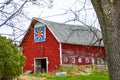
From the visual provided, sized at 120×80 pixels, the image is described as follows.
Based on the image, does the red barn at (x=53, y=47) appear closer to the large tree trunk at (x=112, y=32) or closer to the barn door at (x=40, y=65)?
the barn door at (x=40, y=65)

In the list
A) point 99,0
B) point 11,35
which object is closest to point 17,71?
point 11,35

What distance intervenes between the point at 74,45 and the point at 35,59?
4577mm

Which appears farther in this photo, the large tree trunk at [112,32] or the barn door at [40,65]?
the barn door at [40,65]

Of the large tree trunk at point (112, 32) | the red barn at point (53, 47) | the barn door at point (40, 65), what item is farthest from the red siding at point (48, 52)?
the large tree trunk at point (112, 32)

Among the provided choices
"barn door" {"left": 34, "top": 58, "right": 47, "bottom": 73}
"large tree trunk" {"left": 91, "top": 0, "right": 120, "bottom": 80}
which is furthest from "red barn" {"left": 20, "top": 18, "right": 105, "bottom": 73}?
"large tree trunk" {"left": 91, "top": 0, "right": 120, "bottom": 80}

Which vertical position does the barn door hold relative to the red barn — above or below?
below

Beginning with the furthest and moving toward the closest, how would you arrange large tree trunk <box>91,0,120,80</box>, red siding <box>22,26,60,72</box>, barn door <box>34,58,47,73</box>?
barn door <box>34,58,47,73</box> → red siding <box>22,26,60,72</box> → large tree trunk <box>91,0,120,80</box>

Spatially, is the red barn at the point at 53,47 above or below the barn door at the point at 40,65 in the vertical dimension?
above

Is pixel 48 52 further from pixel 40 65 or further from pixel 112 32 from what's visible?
pixel 112 32

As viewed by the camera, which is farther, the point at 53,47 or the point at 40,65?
the point at 40,65

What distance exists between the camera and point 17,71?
1895cm

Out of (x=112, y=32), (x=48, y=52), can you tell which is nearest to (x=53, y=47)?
(x=48, y=52)

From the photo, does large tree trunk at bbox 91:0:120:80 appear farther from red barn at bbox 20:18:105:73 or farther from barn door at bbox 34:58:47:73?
barn door at bbox 34:58:47:73

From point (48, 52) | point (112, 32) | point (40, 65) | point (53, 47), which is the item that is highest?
point (53, 47)
